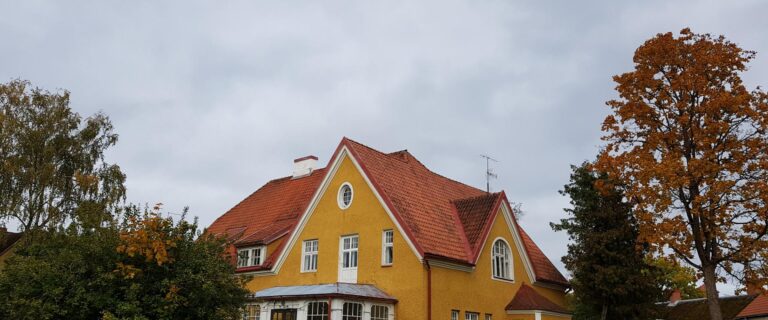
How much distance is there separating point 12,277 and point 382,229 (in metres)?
11.9

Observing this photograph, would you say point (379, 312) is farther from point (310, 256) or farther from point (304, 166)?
point (304, 166)

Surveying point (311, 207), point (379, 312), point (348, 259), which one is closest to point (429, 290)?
point (379, 312)

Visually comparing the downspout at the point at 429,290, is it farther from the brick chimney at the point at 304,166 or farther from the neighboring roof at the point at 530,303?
the brick chimney at the point at 304,166

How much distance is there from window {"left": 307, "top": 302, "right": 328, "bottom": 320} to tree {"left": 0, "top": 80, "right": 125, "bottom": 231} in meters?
11.0

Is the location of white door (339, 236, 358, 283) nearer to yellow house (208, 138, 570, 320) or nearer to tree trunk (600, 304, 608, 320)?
yellow house (208, 138, 570, 320)

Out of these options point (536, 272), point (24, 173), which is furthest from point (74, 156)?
point (536, 272)

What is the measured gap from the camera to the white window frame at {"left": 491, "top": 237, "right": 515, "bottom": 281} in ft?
78.4

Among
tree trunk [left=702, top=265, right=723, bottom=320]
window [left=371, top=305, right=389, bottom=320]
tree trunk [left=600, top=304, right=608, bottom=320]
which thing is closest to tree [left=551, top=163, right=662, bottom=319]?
tree trunk [left=600, top=304, right=608, bottom=320]

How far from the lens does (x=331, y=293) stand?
19.3 m

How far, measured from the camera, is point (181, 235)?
1384 centimetres

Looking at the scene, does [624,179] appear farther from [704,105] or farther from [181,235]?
[181,235]

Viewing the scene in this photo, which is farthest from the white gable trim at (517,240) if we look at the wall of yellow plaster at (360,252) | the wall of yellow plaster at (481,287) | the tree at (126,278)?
the tree at (126,278)

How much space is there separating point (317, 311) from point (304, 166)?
530 inches

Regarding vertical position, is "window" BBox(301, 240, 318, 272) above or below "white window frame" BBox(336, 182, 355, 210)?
below
